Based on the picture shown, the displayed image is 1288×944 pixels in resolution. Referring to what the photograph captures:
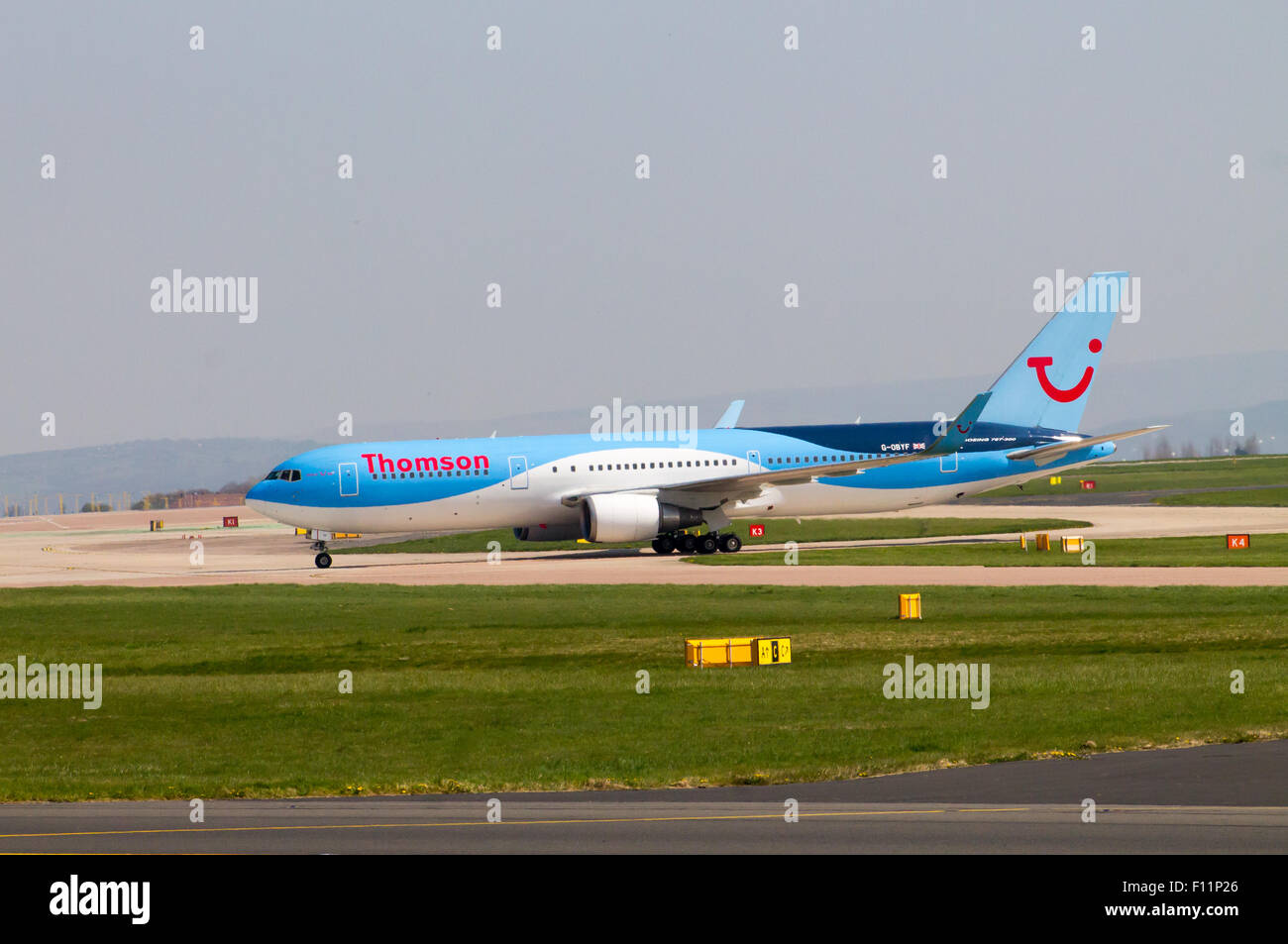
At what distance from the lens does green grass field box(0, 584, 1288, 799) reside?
1761cm

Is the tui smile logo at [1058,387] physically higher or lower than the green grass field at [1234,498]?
higher

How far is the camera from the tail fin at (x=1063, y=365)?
196 ft

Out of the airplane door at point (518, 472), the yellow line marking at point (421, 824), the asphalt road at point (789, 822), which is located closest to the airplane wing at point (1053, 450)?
the airplane door at point (518, 472)

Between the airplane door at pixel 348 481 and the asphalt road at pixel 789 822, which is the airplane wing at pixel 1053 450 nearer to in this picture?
the airplane door at pixel 348 481

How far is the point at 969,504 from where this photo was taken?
3644 inches

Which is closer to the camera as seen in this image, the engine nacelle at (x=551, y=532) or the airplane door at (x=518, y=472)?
the airplane door at (x=518, y=472)

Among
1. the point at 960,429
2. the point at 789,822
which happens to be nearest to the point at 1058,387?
the point at 960,429

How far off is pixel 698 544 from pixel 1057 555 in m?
13.2

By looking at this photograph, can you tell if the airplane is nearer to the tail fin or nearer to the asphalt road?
the tail fin

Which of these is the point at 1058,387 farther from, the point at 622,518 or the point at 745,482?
the point at 622,518

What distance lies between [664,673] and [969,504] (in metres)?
70.6

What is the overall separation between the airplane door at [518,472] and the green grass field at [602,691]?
1595 centimetres

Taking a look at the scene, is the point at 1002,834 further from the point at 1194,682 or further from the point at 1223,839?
the point at 1194,682
